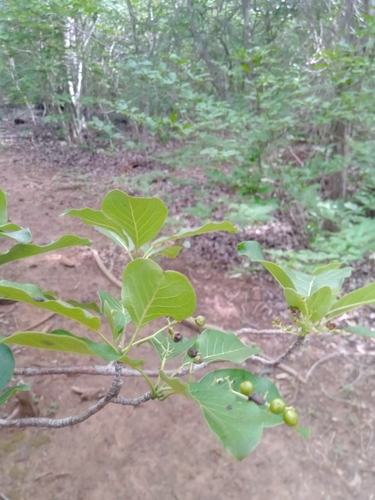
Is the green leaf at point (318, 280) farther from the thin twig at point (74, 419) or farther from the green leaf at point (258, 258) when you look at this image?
the thin twig at point (74, 419)

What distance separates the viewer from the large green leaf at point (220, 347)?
778 millimetres

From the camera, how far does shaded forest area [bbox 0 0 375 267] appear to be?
11.7 feet

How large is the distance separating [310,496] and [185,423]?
0.80 m

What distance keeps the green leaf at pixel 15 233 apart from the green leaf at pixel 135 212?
0.17 meters

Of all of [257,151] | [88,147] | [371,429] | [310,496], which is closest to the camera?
[310,496]

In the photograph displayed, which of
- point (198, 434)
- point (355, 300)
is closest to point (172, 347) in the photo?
point (355, 300)

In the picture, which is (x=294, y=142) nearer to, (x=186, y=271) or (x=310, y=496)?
(x=186, y=271)

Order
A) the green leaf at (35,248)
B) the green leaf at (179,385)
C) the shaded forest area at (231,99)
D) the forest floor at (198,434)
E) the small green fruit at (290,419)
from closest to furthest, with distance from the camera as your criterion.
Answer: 1. the green leaf at (179,385)
2. the small green fruit at (290,419)
3. the green leaf at (35,248)
4. the forest floor at (198,434)
5. the shaded forest area at (231,99)

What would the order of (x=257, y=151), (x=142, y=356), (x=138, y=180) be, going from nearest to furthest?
1. (x=142, y=356)
2. (x=257, y=151)
3. (x=138, y=180)

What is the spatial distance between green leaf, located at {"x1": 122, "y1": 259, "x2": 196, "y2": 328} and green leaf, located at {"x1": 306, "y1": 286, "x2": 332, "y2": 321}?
27cm

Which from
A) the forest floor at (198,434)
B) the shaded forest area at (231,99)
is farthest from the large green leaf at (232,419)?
the forest floor at (198,434)

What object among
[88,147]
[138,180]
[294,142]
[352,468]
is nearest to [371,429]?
[352,468]

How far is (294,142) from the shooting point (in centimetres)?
473

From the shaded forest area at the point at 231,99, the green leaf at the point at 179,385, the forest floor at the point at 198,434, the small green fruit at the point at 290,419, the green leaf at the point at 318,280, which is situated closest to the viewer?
the green leaf at the point at 179,385
